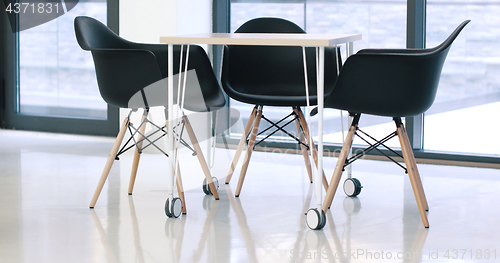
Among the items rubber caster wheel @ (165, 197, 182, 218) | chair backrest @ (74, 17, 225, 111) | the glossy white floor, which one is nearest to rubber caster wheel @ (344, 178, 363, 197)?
the glossy white floor

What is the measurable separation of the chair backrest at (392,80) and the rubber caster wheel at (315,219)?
447mm

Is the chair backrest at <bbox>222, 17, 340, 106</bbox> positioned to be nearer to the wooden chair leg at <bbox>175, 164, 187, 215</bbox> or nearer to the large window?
the wooden chair leg at <bbox>175, 164, 187, 215</bbox>

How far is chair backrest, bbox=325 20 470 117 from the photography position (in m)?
2.49

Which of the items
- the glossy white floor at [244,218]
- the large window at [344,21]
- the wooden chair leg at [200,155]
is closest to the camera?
the glossy white floor at [244,218]

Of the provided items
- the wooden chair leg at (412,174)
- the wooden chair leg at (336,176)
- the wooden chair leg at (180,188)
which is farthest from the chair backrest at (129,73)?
the wooden chair leg at (412,174)

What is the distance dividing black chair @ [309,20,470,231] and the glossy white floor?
0.17m

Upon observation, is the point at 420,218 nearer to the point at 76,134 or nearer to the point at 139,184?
the point at 139,184

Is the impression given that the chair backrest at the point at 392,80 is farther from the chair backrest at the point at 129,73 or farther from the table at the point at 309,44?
the chair backrest at the point at 129,73

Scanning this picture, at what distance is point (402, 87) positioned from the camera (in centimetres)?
253

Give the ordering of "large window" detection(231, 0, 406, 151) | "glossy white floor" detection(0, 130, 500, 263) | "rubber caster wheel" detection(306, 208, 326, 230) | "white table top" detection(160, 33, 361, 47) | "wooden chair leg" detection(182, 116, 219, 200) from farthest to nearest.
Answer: "large window" detection(231, 0, 406, 151), "wooden chair leg" detection(182, 116, 219, 200), "rubber caster wheel" detection(306, 208, 326, 230), "white table top" detection(160, 33, 361, 47), "glossy white floor" detection(0, 130, 500, 263)

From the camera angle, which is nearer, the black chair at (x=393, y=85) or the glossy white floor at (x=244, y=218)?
the glossy white floor at (x=244, y=218)

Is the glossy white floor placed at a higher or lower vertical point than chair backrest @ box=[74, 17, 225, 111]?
lower

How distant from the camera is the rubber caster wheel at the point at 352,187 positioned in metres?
3.11

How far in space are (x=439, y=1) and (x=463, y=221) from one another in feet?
5.47
